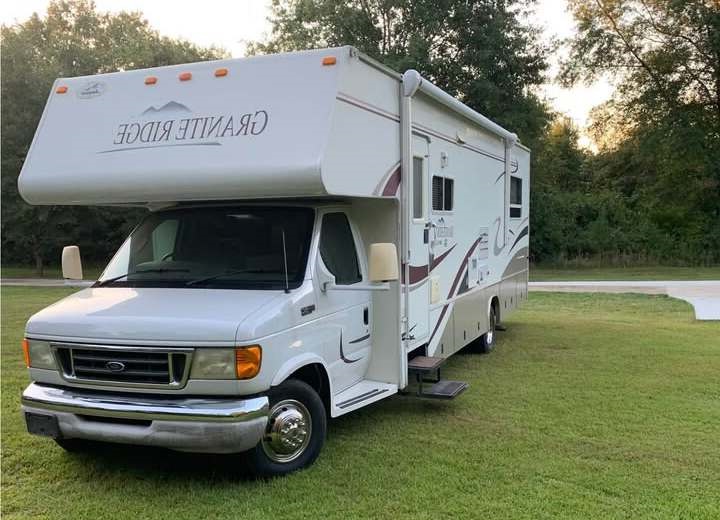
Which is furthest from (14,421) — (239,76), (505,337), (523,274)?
(523,274)

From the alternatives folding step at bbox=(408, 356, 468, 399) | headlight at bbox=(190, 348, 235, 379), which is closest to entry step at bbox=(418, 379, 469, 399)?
folding step at bbox=(408, 356, 468, 399)

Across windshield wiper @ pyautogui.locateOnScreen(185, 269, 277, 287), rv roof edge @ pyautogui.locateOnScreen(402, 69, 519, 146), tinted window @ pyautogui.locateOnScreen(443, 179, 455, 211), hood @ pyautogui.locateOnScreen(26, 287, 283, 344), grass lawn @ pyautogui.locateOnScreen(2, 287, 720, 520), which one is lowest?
grass lawn @ pyautogui.locateOnScreen(2, 287, 720, 520)

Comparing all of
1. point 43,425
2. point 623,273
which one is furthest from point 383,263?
point 623,273

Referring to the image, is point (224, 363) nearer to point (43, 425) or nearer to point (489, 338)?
point (43, 425)

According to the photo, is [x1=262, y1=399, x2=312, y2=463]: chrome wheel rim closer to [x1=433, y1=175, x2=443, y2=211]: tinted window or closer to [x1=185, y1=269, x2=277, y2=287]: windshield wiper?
[x1=185, y1=269, x2=277, y2=287]: windshield wiper

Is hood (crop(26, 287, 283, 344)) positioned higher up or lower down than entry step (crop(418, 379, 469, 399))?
higher up

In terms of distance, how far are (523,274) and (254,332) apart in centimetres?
784

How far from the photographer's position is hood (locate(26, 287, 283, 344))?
13.6 ft

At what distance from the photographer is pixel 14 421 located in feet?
19.7

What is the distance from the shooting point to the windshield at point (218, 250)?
487cm

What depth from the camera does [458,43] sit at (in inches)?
1005

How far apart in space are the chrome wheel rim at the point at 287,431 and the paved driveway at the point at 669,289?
467 inches

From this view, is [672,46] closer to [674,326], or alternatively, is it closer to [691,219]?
[691,219]

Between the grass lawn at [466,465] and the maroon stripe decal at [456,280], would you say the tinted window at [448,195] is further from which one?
the grass lawn at [466,465]
